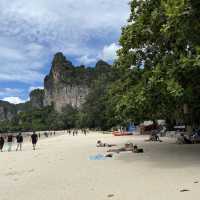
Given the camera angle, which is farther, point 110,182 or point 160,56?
point 160,56

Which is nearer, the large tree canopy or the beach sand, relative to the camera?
the beach sand

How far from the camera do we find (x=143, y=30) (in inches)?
843

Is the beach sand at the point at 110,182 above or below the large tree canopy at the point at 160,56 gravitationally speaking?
below

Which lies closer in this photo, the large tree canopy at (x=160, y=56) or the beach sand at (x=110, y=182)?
the beach sand at (x=110, y=182)

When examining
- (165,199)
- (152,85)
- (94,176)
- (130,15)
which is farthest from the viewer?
(130,15)

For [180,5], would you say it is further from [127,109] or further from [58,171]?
[58,171]

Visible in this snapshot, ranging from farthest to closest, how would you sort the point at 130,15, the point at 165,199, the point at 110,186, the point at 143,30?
the point at 130,15
the point at 143,30
the point at 110,186
the point at 165,199

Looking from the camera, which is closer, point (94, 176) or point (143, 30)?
point (94, 176)

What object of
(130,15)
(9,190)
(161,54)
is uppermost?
(130,15)

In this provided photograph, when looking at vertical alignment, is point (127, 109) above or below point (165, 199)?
above

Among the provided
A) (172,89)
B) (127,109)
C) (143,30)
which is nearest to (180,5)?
(172,89)

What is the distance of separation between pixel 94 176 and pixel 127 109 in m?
6.81

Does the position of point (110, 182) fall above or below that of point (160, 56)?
below

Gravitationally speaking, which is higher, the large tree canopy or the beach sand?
the large tree canopy
